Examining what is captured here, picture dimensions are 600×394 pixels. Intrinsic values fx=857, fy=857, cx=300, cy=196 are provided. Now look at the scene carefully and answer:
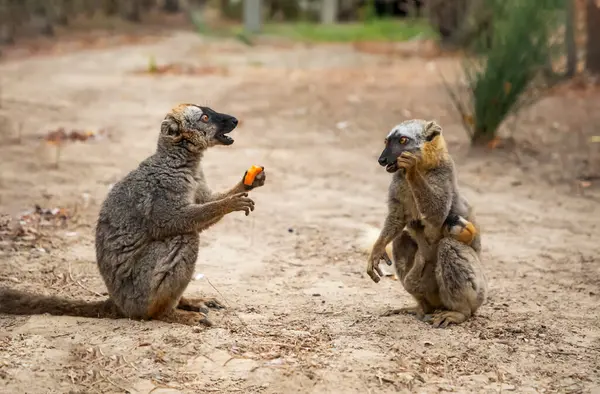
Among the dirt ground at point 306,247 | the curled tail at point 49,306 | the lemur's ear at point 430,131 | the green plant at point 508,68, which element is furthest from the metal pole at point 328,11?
the curled tail at point 49,306

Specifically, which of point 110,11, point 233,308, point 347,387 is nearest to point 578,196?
point 233,308

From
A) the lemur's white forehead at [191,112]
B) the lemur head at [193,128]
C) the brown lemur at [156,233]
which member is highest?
the lemur's white forehead at [191,112]

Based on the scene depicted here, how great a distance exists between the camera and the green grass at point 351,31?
22.7 m

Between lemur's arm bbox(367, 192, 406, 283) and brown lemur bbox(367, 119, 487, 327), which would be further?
lemur's arm bbox(367, 192, 406, 283)

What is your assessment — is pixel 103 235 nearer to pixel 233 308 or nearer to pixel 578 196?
pixel 233 308

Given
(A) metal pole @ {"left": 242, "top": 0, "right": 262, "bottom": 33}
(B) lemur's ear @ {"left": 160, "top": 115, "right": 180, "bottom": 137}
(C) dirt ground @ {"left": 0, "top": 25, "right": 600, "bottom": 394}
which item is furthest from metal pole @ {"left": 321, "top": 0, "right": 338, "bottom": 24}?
(B) lemur's ear @ {"left": 160, "top": 115, "right": 180, "bottom": 137}

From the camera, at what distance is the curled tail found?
5.86 metres

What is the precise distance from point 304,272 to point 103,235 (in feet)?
6.55

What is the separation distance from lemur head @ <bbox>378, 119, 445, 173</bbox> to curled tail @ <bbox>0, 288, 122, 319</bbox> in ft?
7.03

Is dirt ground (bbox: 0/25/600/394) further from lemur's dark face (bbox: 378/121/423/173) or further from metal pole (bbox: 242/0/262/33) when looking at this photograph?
metal pole (bbox: 242/0/262/33)

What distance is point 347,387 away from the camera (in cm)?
482

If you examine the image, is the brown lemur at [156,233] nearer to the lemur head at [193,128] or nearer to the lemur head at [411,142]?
the lemur head at [193,128]

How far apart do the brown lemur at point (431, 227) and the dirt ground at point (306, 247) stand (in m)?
0.22

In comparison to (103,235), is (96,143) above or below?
below
